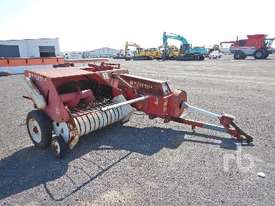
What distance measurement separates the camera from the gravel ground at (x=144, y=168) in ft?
10.3

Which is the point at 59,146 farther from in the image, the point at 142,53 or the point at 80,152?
the point at 142,53

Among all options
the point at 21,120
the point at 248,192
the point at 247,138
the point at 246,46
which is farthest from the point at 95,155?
the point at 246,46

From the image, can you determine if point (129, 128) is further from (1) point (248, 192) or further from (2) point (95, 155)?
(1) point (248, 192)

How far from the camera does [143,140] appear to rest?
16.0ft

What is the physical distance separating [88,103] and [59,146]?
1.28 meters

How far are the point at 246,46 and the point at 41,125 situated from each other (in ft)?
111

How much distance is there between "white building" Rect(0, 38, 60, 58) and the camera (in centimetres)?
3372

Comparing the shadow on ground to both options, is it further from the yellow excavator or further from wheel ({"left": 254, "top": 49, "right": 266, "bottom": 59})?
the yellow excavator

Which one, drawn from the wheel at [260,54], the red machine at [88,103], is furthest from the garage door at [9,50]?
the red machine at [88,103]

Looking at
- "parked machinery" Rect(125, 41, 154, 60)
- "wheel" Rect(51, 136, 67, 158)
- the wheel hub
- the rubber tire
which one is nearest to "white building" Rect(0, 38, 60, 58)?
"parked machinery" Rect(125, 41, 154, 60)

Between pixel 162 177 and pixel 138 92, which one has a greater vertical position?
pixel 138 92

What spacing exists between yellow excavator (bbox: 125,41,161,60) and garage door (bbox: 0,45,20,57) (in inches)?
612

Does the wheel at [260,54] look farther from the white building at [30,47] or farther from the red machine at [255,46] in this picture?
the white building at [30,47]

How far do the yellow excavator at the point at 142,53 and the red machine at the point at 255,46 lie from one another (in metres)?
10.6
